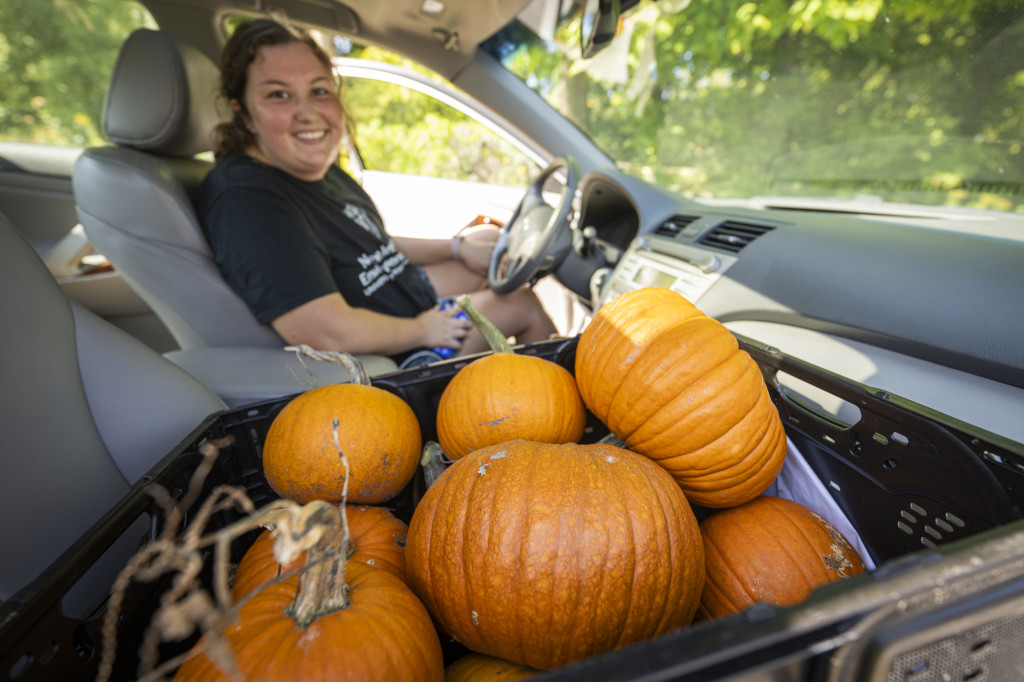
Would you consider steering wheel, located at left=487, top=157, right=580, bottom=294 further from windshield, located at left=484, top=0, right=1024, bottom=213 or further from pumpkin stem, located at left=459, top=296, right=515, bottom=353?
pumpkin stem, located at left=459, top=296, right=515, bottom=353

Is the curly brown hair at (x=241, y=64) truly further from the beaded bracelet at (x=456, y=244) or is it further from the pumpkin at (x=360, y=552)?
the pumpkin at (x=360, y=552)

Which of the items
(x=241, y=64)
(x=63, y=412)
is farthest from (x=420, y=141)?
(x=63, y=412)

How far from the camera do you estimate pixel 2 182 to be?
319 centimetres

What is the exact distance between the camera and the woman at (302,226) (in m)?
1.66

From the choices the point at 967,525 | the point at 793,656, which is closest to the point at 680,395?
the point at 967,525

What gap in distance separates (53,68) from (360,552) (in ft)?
45.6

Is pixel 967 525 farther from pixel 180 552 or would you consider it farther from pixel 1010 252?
pixel 180 552

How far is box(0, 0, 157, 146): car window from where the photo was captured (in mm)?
8461

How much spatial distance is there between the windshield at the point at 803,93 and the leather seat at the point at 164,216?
60.5 inches

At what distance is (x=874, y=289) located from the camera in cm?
115

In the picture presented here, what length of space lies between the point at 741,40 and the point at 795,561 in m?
3.54

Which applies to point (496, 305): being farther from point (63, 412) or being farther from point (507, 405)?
point (63, 412)

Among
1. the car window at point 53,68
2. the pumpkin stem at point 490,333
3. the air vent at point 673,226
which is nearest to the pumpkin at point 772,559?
the pumpkin stem at point 490,333

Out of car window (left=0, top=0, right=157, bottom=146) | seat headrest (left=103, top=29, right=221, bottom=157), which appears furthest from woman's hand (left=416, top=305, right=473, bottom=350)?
car window (left=0, top=0, right=157, bottom=146)
